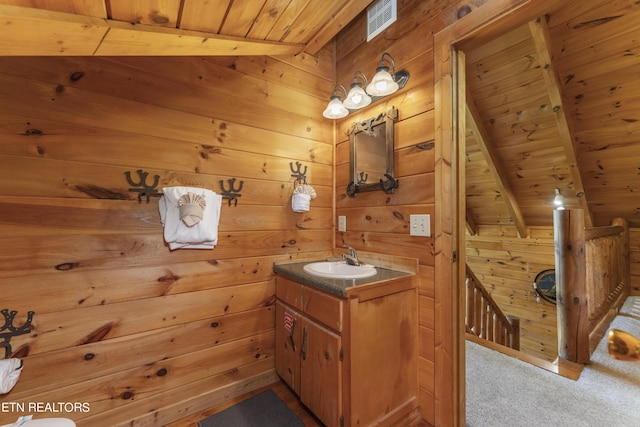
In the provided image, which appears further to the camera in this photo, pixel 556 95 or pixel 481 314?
pixel 481 314

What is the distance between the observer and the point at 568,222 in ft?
6.29

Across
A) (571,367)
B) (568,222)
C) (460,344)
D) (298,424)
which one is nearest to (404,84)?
(460,344)

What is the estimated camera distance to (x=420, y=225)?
1.46m

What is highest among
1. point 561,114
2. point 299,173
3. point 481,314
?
point 561,114

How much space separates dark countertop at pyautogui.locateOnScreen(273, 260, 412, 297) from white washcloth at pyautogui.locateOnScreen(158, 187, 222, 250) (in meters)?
0.48

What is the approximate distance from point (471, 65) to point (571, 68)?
72 cm

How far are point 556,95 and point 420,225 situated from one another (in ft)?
6.07

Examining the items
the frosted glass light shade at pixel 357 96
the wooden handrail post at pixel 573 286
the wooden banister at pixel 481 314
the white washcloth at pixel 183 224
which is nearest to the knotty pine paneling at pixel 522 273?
the wooden banister at pixel 481 314

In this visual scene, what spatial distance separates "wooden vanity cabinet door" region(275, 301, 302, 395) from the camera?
152 centimetres

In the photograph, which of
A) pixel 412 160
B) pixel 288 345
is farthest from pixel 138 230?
pixel 412 160

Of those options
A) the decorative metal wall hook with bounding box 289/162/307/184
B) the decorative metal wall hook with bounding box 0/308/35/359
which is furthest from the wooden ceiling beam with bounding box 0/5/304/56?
the decorative metal wall hook with bounding box 0/308/35/359

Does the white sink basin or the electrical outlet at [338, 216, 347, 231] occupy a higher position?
the electrical outlet at [338, 216, 347, 231]

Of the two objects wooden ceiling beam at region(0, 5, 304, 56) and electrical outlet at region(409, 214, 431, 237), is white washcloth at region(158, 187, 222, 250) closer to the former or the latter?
wooden ceiling beam at region(0, 5, 304, 56)
